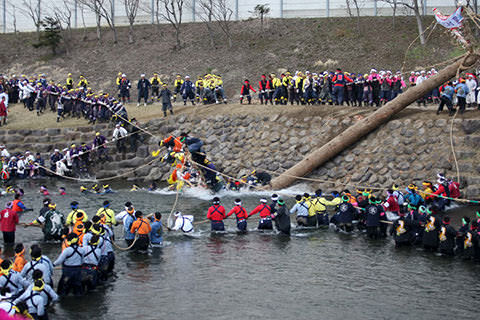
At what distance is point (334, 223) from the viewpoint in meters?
18.0

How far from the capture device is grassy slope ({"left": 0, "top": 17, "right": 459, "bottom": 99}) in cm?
4269

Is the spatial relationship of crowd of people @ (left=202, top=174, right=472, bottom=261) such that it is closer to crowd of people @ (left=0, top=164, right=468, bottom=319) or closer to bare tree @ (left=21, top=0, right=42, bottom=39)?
crowd of people @ (left=0, top=164, right=468, bottom=319)

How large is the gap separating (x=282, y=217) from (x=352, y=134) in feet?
26.4

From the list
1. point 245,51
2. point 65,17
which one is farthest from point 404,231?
point 65,17

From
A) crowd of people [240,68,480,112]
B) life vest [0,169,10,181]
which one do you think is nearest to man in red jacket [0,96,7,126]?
life vest [0,169,10,181]

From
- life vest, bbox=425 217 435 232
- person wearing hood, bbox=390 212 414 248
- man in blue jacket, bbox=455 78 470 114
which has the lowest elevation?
person wearing hood, bbox=390 212 414 248

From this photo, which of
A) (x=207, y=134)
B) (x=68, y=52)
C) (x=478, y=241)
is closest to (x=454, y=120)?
(x=478, y=241)

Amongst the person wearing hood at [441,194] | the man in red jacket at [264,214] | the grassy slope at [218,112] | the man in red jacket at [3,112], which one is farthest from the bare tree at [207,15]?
the man in red jacket at [264,214]

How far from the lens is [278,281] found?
13.0 meters

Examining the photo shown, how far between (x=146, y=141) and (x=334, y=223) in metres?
14.0

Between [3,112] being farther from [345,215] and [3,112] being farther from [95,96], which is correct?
[345,215]

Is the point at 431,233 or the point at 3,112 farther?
the point at 3,112

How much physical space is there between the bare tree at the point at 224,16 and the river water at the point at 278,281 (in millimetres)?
33514

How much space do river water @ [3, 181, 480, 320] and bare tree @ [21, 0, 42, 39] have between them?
4333cm
